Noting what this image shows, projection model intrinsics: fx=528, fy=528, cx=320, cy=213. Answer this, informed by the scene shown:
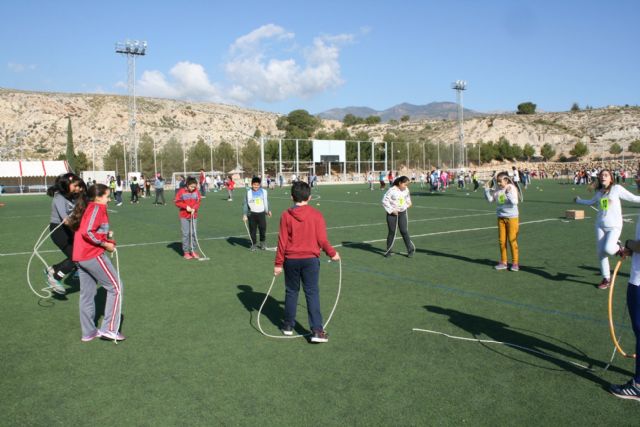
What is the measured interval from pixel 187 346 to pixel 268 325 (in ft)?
3.92

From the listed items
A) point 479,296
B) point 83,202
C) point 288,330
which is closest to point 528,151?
point 479,296

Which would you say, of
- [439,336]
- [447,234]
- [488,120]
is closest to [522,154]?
[488,120]

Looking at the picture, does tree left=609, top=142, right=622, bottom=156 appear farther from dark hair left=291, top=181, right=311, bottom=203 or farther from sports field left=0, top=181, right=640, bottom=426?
dark hair left=291, top=181, right=311, bottom=203

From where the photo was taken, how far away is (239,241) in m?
15.0

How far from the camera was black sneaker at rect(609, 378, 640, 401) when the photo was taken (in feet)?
15.3

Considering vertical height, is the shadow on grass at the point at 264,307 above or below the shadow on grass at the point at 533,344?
above

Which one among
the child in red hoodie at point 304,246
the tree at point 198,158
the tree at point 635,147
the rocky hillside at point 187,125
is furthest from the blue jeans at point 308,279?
the tree at point 635,147

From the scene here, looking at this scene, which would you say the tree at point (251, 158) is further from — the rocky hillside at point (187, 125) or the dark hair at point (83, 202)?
the dark hair at point (83, 202)

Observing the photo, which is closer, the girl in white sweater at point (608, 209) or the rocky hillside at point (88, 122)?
the girl in white sweater at point (608, 209)

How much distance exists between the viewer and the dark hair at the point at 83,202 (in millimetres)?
6324

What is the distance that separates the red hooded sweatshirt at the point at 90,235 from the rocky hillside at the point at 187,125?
320 ft

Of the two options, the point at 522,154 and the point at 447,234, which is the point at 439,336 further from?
the point at 522,154

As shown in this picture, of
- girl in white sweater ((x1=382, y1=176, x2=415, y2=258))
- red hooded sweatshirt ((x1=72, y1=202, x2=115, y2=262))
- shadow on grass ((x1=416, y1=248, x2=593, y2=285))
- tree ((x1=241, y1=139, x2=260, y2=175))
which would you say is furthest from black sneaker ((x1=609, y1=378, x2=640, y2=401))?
tree ((x1=241, y1=139, x2=260, y2=175))

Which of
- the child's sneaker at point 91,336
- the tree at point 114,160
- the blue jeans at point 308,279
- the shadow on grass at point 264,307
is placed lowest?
the shadow on grass at point 264,307
